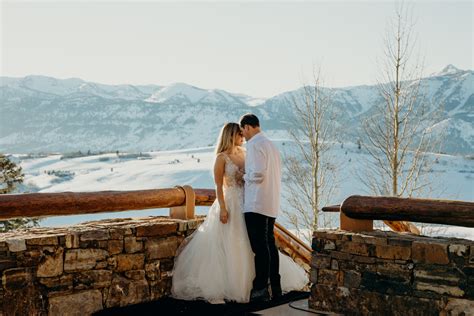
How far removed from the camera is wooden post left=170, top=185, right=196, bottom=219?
6.33m

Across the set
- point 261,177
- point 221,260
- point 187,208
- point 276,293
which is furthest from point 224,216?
point 276,293

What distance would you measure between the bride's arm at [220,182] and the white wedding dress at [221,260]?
6cm

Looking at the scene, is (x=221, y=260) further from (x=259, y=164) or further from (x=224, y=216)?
(x=259, y=164)

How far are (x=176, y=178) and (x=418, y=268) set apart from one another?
71403 mm

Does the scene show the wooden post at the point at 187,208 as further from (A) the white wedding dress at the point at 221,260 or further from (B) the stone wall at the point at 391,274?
(B) the stone wall at the point at 391,274

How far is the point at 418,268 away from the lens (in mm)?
4668

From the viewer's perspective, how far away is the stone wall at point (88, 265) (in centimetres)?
482

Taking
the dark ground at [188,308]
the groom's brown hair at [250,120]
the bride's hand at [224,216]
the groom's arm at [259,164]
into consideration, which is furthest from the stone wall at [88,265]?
the groom's brown hair at [250,120]

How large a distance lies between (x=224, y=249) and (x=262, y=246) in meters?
0.40

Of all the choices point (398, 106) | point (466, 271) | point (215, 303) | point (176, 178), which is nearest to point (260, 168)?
point (215, 303)

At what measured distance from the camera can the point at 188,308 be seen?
5578 millimetres

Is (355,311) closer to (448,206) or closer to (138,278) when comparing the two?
(448,206)

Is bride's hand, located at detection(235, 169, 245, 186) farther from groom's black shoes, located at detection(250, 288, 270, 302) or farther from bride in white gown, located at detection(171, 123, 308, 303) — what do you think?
groom's black shoes, located at detection(250, 288, 270, 302)

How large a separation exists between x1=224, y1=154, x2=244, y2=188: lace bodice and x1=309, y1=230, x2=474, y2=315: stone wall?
3.21 ft
